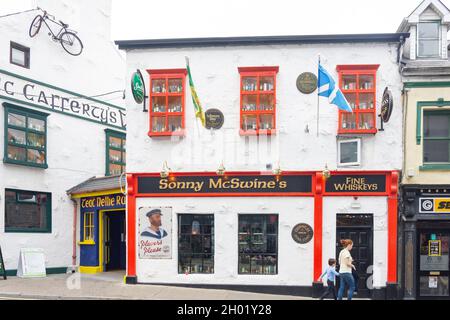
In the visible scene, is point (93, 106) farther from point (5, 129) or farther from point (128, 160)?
point (128, 160)

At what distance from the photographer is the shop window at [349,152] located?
1337cm

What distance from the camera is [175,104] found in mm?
14062

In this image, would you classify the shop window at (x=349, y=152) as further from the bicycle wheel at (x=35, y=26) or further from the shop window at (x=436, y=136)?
the bicycle wheel at (x=35, y=26)

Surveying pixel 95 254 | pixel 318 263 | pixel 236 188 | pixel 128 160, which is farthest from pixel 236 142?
pixel 95 254

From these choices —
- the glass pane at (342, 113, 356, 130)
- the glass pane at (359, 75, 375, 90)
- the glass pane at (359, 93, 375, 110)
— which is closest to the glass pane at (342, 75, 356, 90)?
the glass pane at (359, 75, 375, 90)

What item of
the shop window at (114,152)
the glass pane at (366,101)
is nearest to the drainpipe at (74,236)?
the shop window at (114,152)

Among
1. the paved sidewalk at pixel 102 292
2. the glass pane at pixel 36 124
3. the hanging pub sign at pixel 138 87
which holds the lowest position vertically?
the paved sidewalk at pixel 102 292

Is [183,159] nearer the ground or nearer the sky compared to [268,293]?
nearer the sky

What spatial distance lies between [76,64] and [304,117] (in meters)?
10.3

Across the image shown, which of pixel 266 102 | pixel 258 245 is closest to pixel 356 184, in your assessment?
pixel 258 245

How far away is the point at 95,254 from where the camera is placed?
57.2 feet

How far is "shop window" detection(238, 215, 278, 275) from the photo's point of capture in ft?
44.9

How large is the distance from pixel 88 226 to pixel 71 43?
7544 mm

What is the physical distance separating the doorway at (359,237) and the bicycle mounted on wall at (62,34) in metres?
12.6
